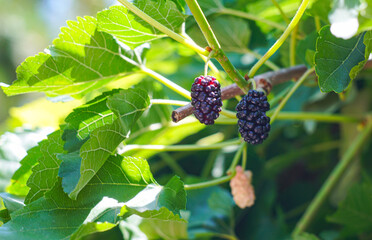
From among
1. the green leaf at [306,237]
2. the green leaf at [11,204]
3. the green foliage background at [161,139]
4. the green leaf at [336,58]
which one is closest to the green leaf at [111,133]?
the green foliage background at [161,139]

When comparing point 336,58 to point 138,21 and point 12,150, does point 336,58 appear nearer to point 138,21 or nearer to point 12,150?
point 138,21

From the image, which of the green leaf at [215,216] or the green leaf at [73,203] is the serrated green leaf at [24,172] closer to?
the green leaf at [73,203]

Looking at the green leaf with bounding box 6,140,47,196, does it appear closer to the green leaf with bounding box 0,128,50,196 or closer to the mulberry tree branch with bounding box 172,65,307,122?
the green leaf with bounding box 0,128,50,196

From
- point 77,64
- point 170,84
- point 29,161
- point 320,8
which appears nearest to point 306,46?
point 320,8

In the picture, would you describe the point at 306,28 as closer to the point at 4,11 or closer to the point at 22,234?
the point at 22,234

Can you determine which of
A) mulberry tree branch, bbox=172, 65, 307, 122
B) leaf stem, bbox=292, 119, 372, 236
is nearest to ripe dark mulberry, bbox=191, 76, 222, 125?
mulberry tree branch, bbox=172, 65, 307, 122
